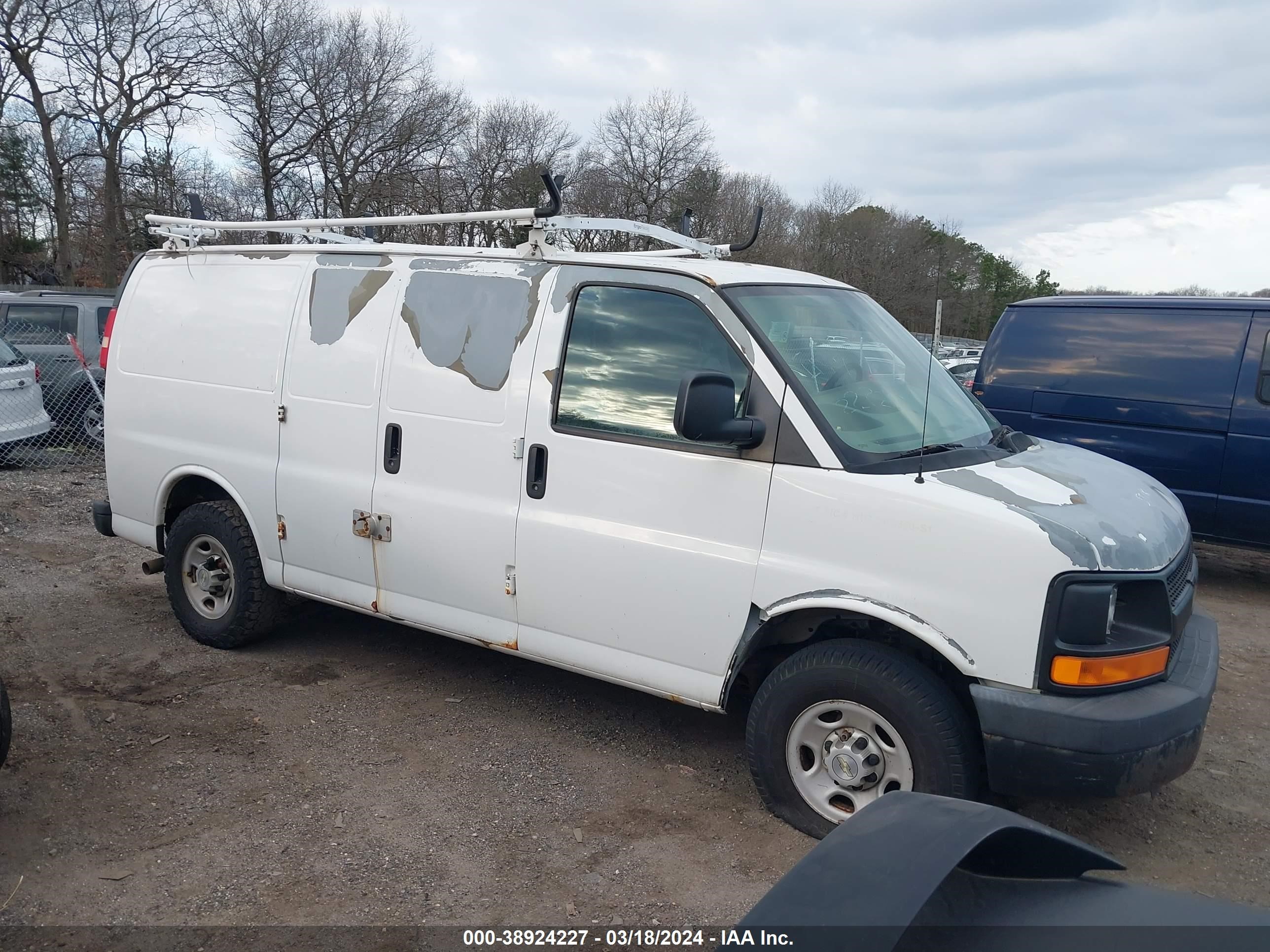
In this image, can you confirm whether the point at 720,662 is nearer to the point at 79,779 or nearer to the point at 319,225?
the point at 79,779

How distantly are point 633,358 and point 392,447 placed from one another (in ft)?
4.23

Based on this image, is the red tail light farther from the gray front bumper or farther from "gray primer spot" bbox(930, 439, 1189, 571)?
the gray front bumper

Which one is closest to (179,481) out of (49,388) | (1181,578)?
(1181,578)

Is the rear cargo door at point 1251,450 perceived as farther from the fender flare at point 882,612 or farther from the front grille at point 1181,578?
the fender flare at point 882,612

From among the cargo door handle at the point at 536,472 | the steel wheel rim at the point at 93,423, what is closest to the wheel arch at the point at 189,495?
the cargo door handle at the point at 536,472

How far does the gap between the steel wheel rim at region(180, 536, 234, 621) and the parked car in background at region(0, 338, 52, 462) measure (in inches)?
255

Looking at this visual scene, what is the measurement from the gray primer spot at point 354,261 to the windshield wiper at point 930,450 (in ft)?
8.60

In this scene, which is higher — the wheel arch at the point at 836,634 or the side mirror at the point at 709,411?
the side mirror at the point at 709,411

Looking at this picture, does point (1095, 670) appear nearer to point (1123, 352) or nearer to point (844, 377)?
point (844, 377)

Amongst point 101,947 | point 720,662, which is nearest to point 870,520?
point 720,662

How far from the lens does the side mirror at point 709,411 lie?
3420 millimetres

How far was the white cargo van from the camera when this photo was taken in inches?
128

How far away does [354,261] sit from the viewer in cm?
486

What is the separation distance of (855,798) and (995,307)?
6.20 metres
